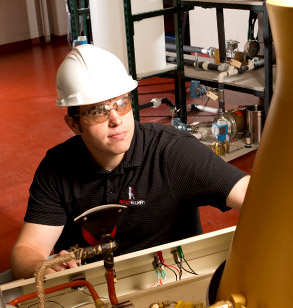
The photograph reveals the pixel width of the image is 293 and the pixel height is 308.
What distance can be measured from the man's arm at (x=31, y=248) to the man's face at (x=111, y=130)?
12.2 inches

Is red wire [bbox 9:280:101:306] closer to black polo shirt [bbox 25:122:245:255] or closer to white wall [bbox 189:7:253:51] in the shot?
→ black polo shirt [bbox 25:122:245:255]

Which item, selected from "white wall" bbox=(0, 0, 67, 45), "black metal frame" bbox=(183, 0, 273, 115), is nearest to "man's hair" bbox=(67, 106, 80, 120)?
"black metal frame" bbox=(183, 0, 273, 115)

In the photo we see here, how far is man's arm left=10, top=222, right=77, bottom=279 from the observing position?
58.6 inches

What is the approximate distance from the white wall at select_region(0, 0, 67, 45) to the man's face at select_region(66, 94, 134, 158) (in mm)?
6821

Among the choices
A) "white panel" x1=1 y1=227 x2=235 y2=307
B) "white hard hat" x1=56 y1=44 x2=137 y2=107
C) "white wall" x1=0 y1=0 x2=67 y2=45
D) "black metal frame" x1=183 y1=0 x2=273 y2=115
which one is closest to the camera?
"white panel" x1=1 y1=227 x2=235 y2=307

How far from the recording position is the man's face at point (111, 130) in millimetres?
1494

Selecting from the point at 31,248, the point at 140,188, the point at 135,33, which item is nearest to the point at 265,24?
the point at 135,33

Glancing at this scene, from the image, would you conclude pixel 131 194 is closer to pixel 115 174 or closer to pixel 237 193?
pixel 115 174

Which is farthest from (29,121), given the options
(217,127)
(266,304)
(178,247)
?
(266,304)

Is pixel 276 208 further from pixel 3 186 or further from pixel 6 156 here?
pixel 6 156

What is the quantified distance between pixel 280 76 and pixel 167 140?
1112mm

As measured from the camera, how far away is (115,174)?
5.39ft

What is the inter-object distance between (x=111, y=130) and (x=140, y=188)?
0.23m

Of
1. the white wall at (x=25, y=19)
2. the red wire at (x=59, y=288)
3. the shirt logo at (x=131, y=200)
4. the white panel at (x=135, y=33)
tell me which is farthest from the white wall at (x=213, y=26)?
the red wire at (x=59, y=288)
